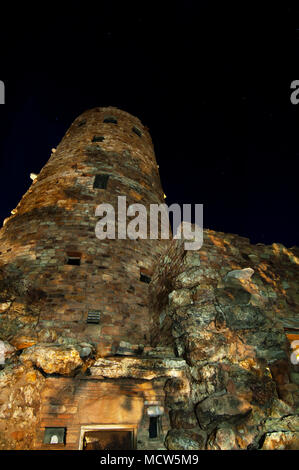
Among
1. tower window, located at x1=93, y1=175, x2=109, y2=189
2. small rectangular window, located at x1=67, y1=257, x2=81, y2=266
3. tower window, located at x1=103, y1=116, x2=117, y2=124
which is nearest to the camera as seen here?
small rectangular window, located at x1=67, y1=257, x2=81, y2=266

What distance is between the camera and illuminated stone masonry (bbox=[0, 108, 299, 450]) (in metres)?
3.71

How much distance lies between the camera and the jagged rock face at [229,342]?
142 inches

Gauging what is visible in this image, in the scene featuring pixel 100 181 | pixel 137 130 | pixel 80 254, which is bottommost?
pixel 80 254

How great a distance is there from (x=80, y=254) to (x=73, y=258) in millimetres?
194

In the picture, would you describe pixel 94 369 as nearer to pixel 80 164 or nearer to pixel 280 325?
pixel 280 325

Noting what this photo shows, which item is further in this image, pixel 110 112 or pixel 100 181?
pixel 110 112

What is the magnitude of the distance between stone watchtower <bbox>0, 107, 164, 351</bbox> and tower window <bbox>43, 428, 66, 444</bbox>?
5.65 feet

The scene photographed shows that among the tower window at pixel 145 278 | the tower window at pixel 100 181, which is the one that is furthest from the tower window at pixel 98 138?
the tower window at pixel 145 278

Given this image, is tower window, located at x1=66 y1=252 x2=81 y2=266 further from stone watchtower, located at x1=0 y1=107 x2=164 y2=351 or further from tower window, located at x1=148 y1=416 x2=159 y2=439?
tower window, located at x1=148 y1=416 x2=159 y2=439

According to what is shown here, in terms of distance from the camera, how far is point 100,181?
8.66m

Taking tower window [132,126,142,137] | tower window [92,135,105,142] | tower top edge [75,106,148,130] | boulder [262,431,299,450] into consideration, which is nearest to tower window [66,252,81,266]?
boulder [262,431,299,450]

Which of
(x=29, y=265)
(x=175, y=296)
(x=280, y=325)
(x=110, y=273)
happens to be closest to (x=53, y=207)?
(x=29, y=265)

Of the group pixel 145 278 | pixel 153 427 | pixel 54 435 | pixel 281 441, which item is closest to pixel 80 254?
pixel 145 278

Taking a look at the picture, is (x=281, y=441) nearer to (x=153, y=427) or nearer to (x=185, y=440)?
(x=185, y=440)
